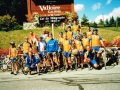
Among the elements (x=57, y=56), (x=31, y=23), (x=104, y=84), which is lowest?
(x=104, y=84)

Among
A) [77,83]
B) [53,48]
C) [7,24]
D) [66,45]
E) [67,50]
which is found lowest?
[77,83]

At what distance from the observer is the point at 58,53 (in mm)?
12992

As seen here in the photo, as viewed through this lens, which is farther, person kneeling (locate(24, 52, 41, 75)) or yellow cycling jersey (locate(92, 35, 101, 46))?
person kneeling (locate(24, 52, 41, 75))

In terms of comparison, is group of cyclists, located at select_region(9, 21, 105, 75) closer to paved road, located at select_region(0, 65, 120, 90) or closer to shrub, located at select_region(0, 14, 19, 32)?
paved road, located at select_region(0, 65, 120, 90)

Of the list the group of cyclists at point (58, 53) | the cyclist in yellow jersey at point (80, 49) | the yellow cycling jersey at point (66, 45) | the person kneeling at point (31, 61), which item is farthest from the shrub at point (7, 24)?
the cyclist in yellow jersey at point (80, 49)

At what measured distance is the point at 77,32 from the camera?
46.2ft

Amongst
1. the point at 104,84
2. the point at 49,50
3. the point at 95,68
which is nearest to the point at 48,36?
the point at 49,50

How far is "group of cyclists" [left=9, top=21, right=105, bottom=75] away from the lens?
1211 centimetres

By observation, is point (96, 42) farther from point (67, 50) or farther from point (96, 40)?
point (67, 50)

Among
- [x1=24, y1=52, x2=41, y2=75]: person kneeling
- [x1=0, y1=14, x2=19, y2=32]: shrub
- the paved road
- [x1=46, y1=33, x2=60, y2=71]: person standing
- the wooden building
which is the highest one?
the wooden building

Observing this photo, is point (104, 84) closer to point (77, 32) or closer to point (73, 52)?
point (73, 52)

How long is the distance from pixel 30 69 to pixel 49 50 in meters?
1.37

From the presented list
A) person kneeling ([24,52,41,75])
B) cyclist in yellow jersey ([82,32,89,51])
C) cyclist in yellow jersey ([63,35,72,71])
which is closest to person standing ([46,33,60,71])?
cyclist in yellow jersey ([63,35,72,71])

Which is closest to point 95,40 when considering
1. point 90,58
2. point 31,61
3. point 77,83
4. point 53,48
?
point 90,58
